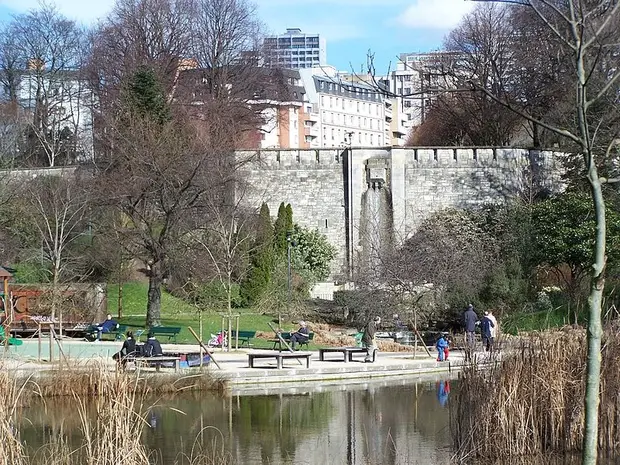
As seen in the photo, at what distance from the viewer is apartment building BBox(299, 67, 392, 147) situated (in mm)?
77438

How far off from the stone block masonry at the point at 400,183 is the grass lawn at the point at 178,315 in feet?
21.8

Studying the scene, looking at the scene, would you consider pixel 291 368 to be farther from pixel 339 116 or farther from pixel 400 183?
pixel 339 116

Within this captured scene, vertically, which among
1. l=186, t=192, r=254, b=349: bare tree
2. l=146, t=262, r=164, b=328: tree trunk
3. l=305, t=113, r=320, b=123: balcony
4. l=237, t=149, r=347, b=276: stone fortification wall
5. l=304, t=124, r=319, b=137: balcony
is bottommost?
l=146, t=262, r=164, b=328: tree trunk

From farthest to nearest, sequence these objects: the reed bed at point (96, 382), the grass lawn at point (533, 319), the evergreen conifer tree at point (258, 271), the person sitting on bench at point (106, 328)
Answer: the evergreen conifer tree at point (258, 271) → the person sitting on bench at point (106, 328) → the grass lawn at point (533, 319) → the reed bed at point (96, 382)

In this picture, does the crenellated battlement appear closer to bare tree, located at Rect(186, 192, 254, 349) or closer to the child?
bare tree, located at Rect(186, 192, 254, 349)

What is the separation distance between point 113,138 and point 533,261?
13.5 m

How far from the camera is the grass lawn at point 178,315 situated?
25.4 meters

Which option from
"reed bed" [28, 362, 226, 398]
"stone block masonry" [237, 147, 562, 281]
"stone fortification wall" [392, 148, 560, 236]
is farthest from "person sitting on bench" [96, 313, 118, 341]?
"stone fortification wall" [392, 148, 560, 236]

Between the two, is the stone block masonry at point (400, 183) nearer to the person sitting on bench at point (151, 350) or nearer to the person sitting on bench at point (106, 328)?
the person sitting on bench at point (106, 328)

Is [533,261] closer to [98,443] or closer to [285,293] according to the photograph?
[285,293]

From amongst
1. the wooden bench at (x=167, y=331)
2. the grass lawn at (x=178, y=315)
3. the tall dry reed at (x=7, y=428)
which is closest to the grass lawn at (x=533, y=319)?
the grass lawn at (x=178, y=315)

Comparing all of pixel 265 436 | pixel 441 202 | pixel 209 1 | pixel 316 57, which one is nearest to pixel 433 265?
pixel 441 202

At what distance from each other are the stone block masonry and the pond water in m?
19.6

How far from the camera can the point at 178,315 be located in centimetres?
2884
